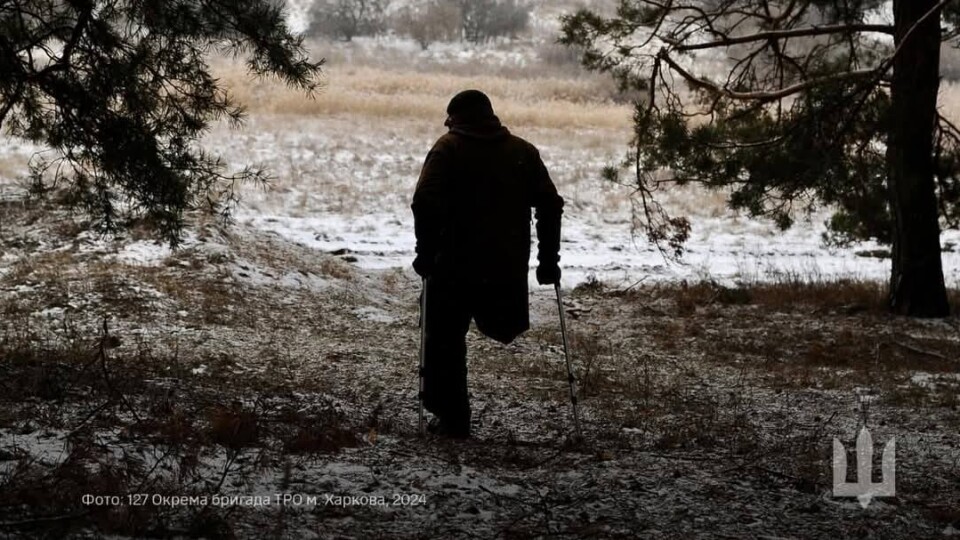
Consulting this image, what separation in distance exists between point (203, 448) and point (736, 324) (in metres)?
7.48

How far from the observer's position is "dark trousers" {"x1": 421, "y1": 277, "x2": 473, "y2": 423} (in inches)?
216

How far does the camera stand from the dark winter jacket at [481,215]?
5.33m

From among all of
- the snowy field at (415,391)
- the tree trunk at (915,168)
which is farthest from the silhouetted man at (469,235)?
the tree trunk at (915,168)

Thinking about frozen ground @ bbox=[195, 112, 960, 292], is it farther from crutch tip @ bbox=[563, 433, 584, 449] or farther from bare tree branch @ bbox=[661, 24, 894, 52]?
crutch tip @ bbox=[563, 433, 584, 449]

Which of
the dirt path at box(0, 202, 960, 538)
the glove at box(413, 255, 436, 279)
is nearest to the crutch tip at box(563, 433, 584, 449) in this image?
the dirt path at box(0, 202, 960, 538)

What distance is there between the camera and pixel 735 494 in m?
4.68

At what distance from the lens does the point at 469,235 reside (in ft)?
17.8

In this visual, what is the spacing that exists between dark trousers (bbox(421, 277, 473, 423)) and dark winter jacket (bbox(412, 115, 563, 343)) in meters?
0.05

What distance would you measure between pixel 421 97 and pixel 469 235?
28543 mm

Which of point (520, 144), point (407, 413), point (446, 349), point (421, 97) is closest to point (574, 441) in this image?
point (446, 349)

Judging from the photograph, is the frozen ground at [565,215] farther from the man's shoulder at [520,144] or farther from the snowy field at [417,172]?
the man's shoulder at [520,144]

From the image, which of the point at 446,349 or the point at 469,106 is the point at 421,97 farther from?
the point at 446,349

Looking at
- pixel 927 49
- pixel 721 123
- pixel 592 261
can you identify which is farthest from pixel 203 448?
pixel 592 261

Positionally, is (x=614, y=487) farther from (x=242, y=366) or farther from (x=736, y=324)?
(x=736, y=324)
